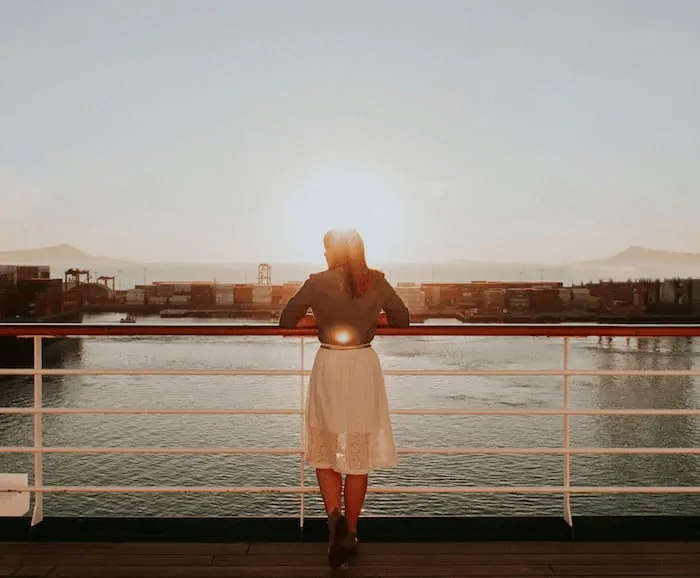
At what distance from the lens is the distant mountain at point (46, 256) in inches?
3024

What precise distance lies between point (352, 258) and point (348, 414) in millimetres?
470

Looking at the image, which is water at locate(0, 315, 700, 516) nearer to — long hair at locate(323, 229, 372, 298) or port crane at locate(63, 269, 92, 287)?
long hair at locate(323, 229, 372, 298)

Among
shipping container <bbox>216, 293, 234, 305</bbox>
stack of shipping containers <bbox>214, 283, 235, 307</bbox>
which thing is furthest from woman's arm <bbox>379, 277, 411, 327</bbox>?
shipping container <bbox>216, 293, 234, 305</bbox>

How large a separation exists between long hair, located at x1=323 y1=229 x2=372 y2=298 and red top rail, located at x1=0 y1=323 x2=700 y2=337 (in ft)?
1.12

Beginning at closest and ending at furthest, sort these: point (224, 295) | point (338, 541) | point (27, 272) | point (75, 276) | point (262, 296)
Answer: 1. point (338, 541)
2. point (27, 272)
3. point (262, 296)
4. point (75, 276)
5. point (224, 295)

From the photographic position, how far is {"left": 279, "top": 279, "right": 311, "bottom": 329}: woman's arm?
1.84m

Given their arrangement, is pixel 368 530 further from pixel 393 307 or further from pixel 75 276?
pixel 75 276

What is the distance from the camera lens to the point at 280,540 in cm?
214

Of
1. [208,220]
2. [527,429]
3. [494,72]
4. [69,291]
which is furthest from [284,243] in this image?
[527,429]

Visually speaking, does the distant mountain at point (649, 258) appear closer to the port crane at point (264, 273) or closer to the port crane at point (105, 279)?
the port crane at point (264, 273)

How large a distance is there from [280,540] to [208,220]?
266 feet

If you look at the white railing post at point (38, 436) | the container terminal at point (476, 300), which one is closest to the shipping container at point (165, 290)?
the container terminal at point (476, 300)

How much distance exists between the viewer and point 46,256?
77938 mm

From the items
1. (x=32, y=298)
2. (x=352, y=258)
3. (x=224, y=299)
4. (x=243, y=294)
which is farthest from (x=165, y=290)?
(x=352, y=258)
